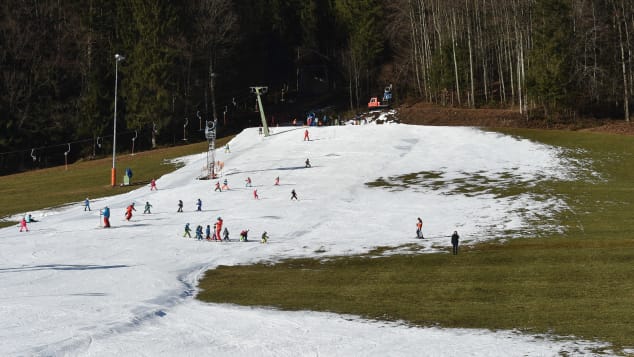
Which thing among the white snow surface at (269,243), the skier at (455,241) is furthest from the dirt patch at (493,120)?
the skier at (455,241)

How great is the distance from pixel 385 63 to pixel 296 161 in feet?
183

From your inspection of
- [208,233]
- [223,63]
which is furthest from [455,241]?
[223,63]

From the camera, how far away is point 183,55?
4008 inches

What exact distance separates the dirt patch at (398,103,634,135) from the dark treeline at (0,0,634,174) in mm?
1997

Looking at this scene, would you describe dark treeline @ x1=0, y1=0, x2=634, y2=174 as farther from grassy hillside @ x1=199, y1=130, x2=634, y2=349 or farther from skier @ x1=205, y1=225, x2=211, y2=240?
skier @ x1=205, y1=225, x2=211, y2=240

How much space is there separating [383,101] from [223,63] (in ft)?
84.5

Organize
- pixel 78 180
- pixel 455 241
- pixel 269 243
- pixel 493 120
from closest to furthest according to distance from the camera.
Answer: pixel 455 241, pixel 269 243, pixel 78 180, pixel 493 120

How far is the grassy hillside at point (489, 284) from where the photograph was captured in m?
27.2

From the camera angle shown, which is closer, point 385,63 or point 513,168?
point 513,168

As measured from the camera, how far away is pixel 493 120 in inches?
3482

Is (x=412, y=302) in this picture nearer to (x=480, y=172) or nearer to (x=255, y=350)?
(x=255, y=350)

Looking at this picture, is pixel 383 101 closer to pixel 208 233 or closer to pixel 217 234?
pixel 217 234

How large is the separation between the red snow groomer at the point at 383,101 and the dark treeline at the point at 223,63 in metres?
4.15

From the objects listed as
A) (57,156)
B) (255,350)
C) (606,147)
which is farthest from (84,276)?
(57,156)
